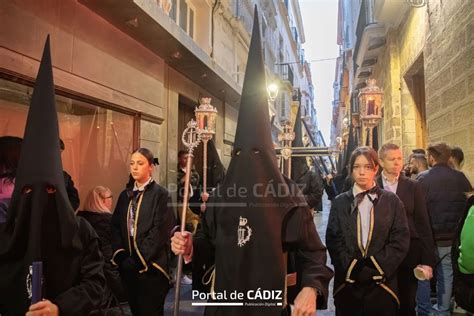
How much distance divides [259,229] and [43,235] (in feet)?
3.26

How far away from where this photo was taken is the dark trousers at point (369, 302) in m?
2.80

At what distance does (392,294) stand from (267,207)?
146 cm

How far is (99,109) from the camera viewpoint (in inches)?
249

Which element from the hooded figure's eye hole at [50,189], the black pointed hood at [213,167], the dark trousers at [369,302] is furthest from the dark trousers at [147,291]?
the black pointed hood at [213,167]

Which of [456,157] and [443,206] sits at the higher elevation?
[456,157]

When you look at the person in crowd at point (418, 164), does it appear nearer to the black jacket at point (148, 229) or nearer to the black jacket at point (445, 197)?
the black jacket at point (445, 197)

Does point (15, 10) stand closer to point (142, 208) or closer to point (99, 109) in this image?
point (99, 109)

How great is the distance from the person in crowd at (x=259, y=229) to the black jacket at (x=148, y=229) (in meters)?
1.46

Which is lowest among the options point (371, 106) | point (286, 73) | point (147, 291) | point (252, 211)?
point (147, 291)

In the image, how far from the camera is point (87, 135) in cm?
622

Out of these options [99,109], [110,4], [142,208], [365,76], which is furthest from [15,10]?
[365,76]

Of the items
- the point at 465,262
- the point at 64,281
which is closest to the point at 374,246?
the point at 465,262

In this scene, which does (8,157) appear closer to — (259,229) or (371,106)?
(259,229)

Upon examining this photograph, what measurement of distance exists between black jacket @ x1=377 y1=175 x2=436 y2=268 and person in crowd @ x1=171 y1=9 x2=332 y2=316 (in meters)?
1.54
